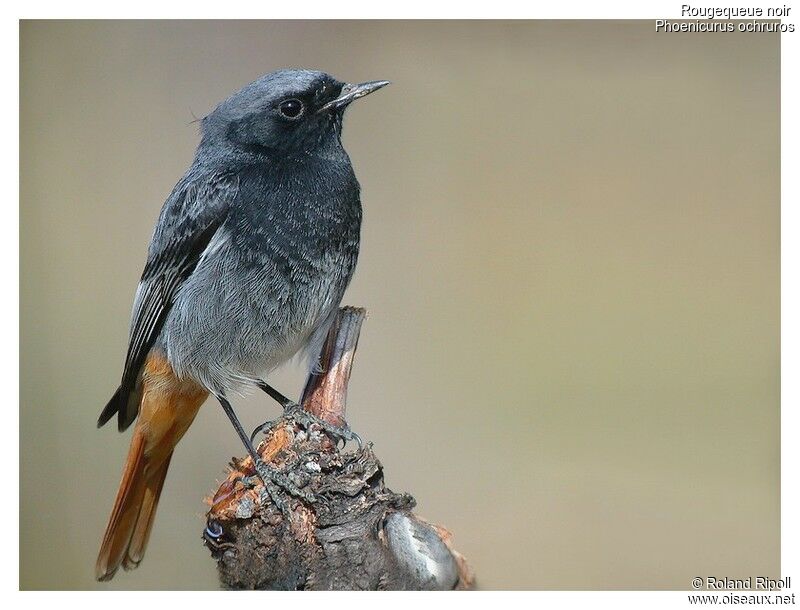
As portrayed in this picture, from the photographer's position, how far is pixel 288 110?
361cm

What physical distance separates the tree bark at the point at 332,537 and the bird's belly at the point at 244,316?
0.59m

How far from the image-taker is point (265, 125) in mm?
3637

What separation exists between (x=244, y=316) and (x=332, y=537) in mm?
1010

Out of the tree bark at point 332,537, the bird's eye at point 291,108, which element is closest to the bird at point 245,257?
the bird's eye at point 291,108

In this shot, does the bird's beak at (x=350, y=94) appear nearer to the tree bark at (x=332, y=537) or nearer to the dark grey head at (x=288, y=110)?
the dark grey head at (x=288, y=110)

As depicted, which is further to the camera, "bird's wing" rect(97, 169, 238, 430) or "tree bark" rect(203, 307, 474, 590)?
"bird's wing" rect(97, 169, 238, 430)

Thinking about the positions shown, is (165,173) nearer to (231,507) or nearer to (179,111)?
(179,111)

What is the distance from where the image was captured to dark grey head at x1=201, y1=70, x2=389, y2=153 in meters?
3.59

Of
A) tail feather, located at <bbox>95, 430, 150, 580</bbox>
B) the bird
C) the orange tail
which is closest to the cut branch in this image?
the bird

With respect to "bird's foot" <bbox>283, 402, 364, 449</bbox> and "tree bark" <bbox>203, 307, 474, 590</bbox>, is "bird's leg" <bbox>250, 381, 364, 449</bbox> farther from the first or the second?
"tree bark" <bbox>203, 307, 474, 590</bbox>

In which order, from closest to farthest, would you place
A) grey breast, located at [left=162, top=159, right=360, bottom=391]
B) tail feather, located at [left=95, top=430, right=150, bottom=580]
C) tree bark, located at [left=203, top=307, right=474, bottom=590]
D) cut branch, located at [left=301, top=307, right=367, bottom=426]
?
tree bark, located at [left=203, top=307, right=474, bottom=590]
grey breast, located at [left=162, top=159, right=360, bottom=391]
cut branch, located at [left=301, top=307, right=367, bottom=426]
tail feather, located at [left=95, top=430, right=150, bottom=580]

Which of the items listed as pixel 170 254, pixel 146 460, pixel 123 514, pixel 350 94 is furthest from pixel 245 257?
pixel 123 514

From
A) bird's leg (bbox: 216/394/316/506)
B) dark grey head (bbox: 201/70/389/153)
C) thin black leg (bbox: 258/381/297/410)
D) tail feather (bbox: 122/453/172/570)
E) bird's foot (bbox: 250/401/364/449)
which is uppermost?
dark grey head (bbox: 201/70/389/153)

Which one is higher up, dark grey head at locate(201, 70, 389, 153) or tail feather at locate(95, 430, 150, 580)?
dark grey head at locate(201, 70, 389, 153)
